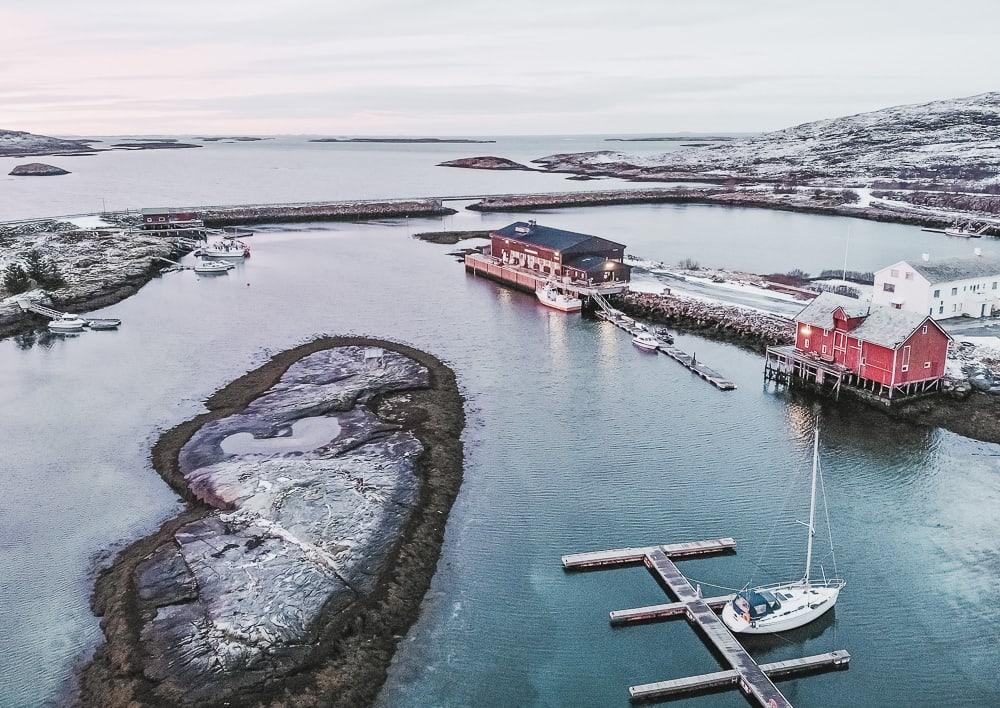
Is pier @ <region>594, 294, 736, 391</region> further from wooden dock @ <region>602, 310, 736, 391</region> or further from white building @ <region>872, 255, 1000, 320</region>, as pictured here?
white building @ <region>872, 255, 1000, 320</region>

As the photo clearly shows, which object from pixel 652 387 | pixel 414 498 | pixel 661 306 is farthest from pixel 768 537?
pixel 661 306

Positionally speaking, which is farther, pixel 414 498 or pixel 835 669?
pixel 414 498

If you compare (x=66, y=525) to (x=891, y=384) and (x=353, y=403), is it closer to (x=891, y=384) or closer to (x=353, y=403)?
(x=353, y=403)

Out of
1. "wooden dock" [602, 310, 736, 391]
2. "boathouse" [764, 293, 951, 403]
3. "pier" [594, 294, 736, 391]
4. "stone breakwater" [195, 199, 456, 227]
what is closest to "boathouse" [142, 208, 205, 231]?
"stone breakwater" [195, 199, 456, 227]

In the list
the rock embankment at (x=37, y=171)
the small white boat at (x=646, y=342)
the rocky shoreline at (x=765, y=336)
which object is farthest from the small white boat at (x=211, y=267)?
the rock embankment at (x=37, y=171)

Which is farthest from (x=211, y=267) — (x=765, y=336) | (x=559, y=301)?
(x=765, y=336)
